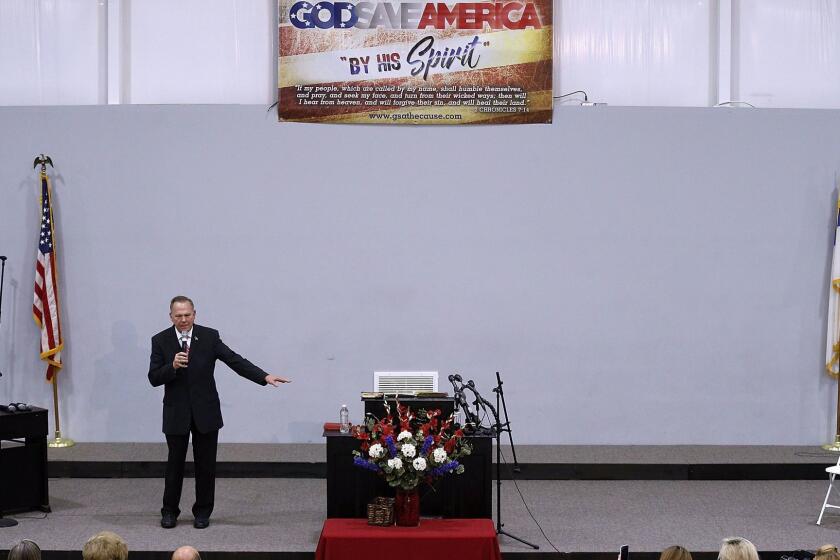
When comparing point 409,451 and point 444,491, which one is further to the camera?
point 444,491

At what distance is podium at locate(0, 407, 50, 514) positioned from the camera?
702 centimetres

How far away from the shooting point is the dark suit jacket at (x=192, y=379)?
682 centimetres

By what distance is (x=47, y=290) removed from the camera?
8.91 m

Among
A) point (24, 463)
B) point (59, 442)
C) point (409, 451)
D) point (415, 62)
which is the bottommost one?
point (59, 442)

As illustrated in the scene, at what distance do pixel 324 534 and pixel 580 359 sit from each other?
4088 mm

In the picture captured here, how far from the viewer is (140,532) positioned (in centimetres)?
675

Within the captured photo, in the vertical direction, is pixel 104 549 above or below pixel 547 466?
above

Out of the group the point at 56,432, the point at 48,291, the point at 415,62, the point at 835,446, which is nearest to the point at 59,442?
the point at 56,432

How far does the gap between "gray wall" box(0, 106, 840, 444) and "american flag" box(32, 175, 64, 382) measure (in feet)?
0.88

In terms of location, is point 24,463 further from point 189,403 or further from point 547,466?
point 547,466

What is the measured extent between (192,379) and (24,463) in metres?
1.38

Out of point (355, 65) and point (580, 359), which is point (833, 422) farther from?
point (355, 65)

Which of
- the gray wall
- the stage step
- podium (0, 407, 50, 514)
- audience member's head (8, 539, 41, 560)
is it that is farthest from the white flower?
the gray wall

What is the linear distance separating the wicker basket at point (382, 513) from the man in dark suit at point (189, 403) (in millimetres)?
1207
